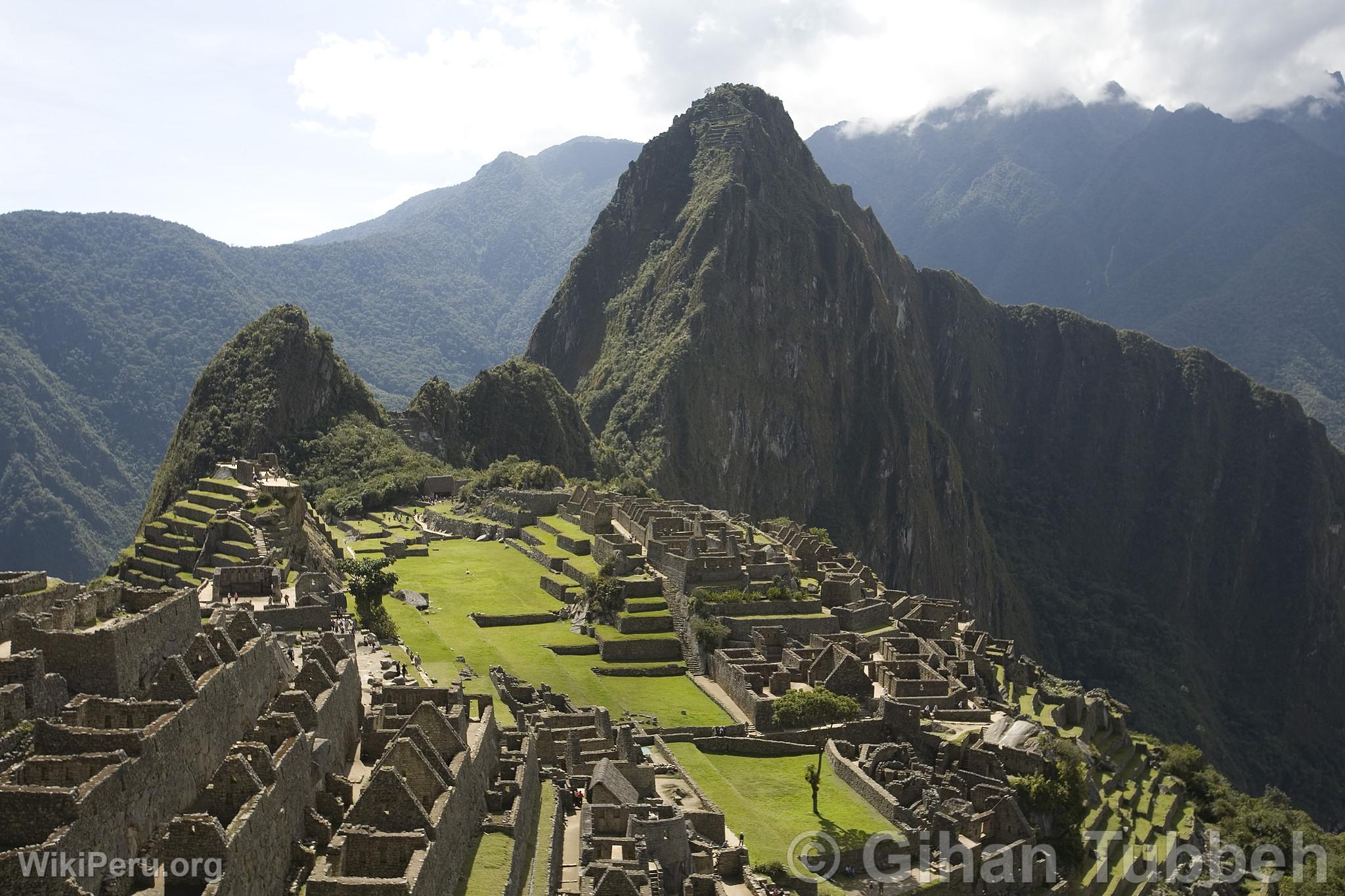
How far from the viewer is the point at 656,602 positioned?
58.1m

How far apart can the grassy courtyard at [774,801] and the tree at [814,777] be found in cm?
14

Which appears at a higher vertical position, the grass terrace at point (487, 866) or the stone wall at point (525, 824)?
the grass terrace at point (487, 866)

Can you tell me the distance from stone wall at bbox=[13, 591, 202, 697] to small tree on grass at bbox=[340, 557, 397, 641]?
2248cm

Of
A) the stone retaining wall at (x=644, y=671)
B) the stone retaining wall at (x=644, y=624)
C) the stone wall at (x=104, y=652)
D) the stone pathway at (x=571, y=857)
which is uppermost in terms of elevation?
the stone wall at (x=104, y=652)

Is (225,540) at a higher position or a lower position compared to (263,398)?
lower

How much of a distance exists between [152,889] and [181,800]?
113 inches

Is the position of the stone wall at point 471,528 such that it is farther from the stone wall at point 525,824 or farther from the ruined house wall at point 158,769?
the ruined house wall at point 158,769

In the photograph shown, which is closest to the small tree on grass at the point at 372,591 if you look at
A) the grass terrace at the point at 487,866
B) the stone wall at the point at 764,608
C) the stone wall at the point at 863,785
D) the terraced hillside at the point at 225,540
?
the terraced hillside at the point at 225,540

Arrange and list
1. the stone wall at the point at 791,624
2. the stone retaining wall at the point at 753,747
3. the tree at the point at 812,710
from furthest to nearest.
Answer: the stone wall at the point at 791,624
the tree at the point at 812,710
the stone retaining wall at the point at 753,747

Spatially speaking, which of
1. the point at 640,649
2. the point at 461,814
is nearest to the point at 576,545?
the point at 640,649

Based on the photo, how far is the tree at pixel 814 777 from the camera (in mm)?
39719

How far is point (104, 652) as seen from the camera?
21984mm

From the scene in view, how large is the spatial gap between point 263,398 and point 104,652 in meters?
94.3

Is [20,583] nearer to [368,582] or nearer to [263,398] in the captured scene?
[368,582]
